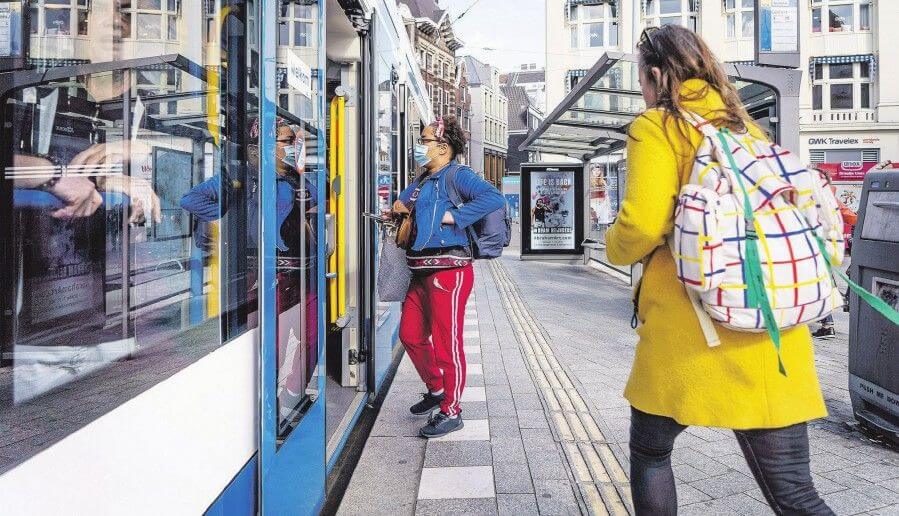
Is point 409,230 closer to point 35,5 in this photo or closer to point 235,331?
point 235,331

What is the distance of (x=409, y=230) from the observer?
409 cm

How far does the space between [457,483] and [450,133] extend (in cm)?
192

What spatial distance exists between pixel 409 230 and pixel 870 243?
8.31 feet

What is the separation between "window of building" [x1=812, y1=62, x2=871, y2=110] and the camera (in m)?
32.6

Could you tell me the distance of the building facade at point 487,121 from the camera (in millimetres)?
76562

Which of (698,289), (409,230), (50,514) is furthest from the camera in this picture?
(409,230)

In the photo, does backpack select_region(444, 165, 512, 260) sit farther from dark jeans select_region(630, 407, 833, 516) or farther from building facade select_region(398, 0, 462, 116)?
building facade select_region(398, 0, 462, 116)

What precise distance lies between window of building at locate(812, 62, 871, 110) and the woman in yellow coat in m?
35.2

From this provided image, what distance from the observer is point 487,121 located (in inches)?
3073

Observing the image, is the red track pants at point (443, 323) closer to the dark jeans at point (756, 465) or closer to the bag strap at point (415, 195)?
the bag strap at point (415, 195)

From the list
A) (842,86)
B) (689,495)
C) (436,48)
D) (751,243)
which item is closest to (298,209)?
(751,243)

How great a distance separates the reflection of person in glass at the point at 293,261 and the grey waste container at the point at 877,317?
9.67ft

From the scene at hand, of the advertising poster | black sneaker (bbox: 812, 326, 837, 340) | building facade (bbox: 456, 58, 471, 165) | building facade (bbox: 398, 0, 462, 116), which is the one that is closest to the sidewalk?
black sneaker (bbox: 812, 326, 837, 340)

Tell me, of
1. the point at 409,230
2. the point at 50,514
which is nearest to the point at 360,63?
the point at 409,230
